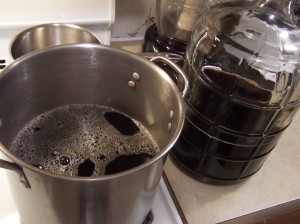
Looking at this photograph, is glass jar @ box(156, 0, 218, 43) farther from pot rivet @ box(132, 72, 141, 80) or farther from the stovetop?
the stovetop

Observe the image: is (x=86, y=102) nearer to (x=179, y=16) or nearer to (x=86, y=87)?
(x=86, y=87)

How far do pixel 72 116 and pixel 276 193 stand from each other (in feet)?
1.33

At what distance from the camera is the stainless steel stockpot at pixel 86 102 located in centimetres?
34

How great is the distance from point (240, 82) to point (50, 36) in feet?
1.34

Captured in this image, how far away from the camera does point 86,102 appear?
60 centimetres

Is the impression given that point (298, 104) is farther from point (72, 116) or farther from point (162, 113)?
point (72, 116)

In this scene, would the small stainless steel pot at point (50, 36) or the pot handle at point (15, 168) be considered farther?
the small stainless steel pot at point (50, 36)

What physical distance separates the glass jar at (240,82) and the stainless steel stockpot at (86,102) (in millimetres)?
76

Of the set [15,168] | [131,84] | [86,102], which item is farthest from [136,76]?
[15,168]

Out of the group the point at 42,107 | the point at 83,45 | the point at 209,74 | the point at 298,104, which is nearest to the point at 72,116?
the point at 42,107

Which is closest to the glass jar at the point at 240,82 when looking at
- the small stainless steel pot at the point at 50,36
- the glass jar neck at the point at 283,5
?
the glass jar neck at the point at 283,5

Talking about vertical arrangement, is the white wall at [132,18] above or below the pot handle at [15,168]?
below

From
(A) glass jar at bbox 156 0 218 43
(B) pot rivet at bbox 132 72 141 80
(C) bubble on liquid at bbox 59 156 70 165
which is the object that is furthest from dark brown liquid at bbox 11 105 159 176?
(A) glass jar at bbox 156 0 218 43

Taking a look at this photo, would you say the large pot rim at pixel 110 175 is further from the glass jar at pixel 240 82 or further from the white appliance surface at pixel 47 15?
the white appliance surface at pixel 47 15
